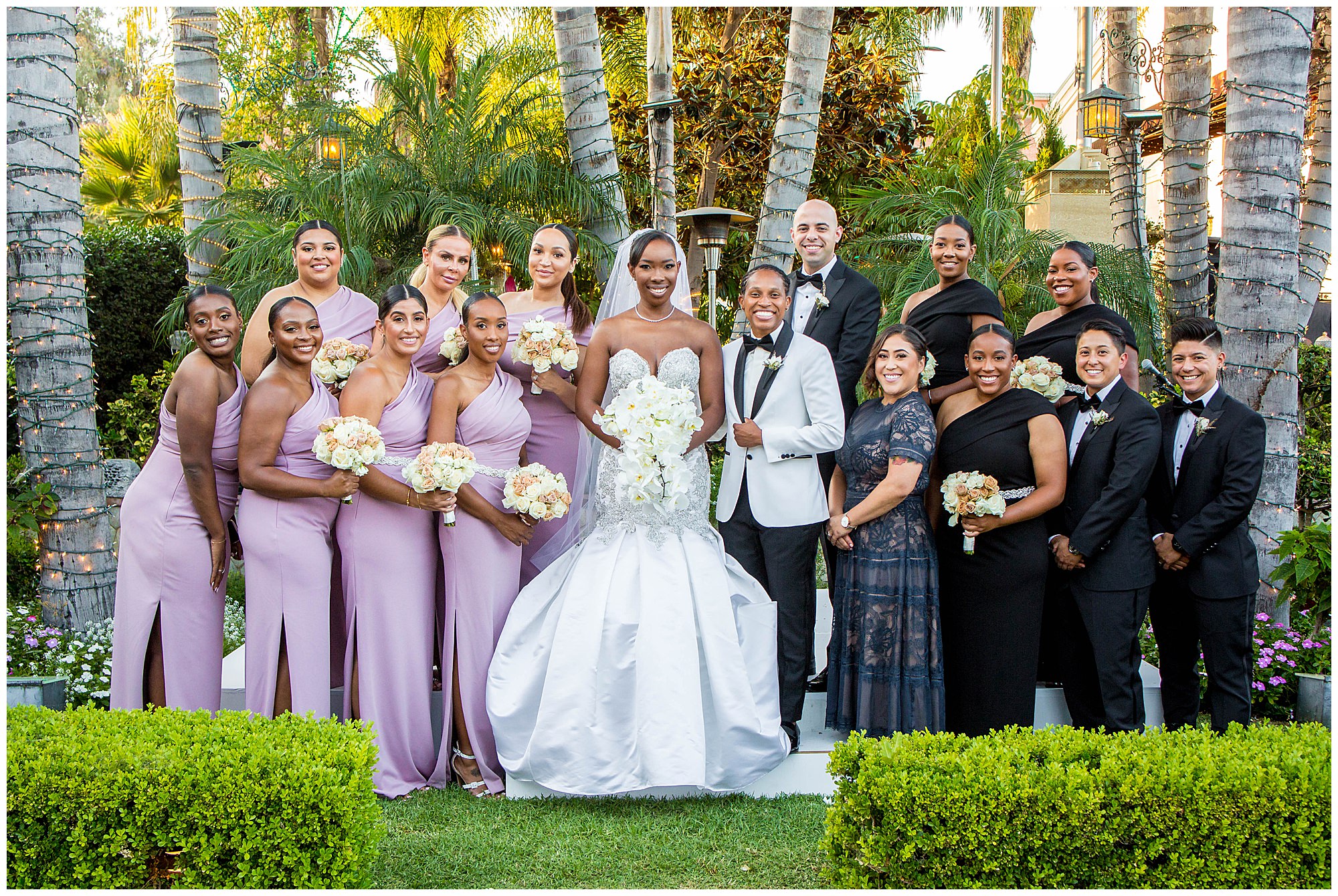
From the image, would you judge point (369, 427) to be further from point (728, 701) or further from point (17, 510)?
point (17, 510)

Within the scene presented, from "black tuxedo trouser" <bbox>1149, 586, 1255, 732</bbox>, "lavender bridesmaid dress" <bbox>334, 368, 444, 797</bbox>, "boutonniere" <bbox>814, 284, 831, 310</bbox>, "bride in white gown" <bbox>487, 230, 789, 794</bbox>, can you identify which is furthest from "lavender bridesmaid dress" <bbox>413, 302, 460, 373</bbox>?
"black tuxedo trouser" <bbox>1149, 586, 1255, 732</bbox>

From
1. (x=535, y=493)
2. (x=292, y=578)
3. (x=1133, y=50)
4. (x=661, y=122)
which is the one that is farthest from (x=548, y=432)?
(x=1133, y=50)

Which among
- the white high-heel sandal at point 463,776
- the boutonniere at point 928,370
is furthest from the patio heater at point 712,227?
the white high-heel sandal at point 463,776

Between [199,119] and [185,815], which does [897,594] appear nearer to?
[185,815]

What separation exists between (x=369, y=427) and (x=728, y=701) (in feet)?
6.91

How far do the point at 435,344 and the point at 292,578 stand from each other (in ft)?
5.04

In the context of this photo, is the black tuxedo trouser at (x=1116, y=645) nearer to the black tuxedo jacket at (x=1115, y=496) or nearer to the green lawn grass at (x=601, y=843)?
the black tuxedo jacket at (x=1115, y=496)

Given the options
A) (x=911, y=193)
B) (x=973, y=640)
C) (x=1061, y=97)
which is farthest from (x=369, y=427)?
(x=1061, y=97)

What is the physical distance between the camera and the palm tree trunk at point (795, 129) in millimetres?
8977

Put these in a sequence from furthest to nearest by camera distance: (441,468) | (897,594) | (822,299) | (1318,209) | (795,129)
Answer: (795,129), (1318,209), (822,299), (897,594), (441,468)

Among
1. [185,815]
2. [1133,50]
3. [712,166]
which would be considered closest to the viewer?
[185,815]

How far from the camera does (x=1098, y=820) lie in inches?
140

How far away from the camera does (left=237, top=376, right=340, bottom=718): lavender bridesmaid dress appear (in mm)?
4949

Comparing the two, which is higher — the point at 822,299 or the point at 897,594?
the point at 822,299
